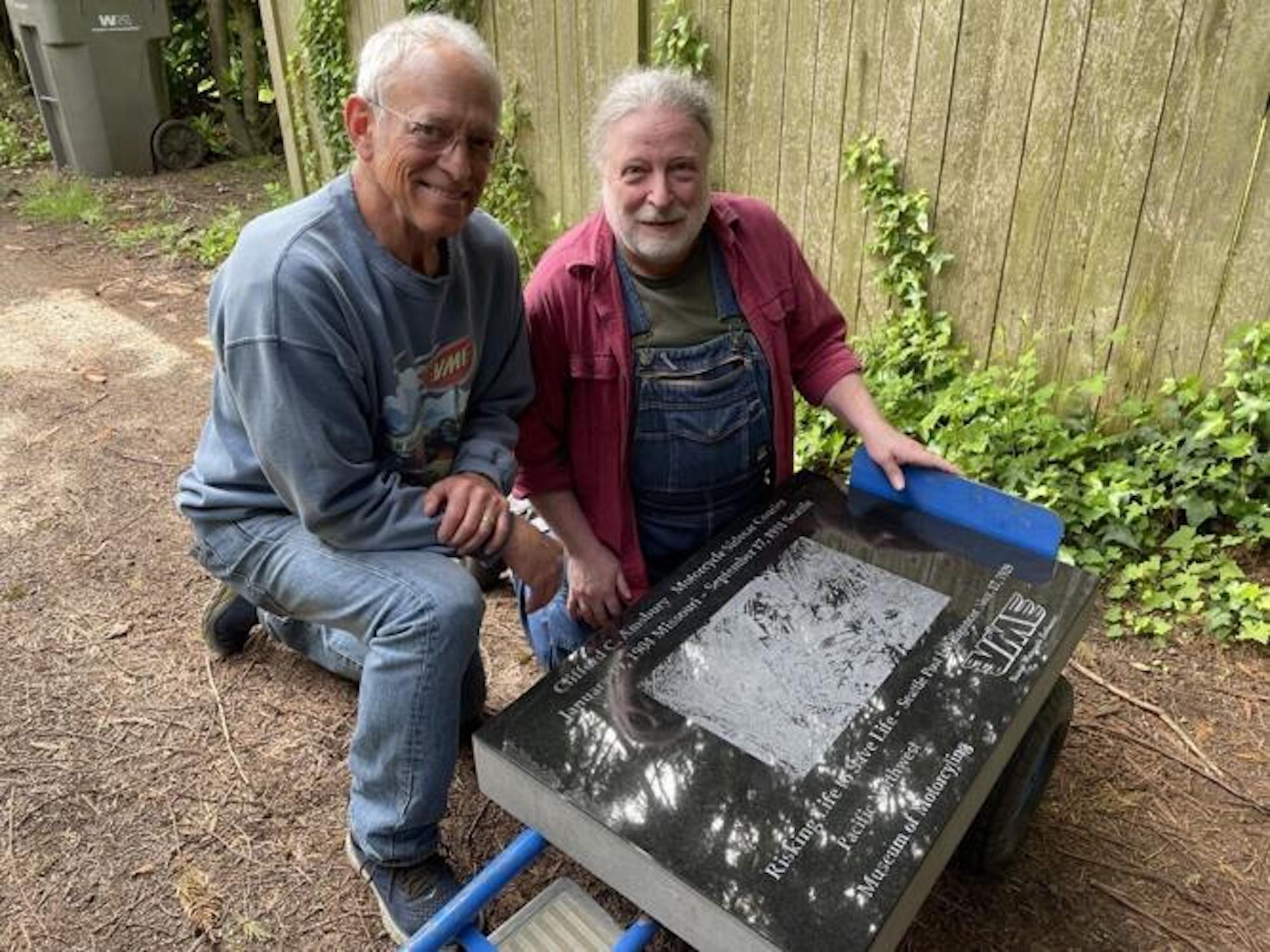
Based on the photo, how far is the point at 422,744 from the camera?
1722mm

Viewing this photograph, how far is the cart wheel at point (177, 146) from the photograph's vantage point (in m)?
7.23

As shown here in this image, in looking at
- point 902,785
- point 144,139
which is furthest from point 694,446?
point 144,139

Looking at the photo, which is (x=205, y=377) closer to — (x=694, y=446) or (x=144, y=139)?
(x=694, y=446)

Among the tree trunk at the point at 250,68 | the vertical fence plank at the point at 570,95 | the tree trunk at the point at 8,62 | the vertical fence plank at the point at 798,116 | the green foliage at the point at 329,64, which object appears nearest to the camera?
Result: the vertical fence plank at the point at 798,116

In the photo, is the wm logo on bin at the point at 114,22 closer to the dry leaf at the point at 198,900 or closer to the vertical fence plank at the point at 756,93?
the vertical fence plank at the point at 756,93

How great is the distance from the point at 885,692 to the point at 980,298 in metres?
2.16

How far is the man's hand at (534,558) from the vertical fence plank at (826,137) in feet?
6.97

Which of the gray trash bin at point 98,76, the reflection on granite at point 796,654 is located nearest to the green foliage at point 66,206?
the gray trash bin at point 98,76

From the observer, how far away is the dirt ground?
1906 mm

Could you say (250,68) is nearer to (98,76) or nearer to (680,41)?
(98,76)

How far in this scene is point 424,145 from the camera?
1.59 meters

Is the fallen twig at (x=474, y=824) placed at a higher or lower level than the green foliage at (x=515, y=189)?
lower

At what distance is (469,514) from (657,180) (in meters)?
0.79

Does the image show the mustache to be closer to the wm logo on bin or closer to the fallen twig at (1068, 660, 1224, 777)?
the fallen twig at (1068, 660, 1224, 777)
